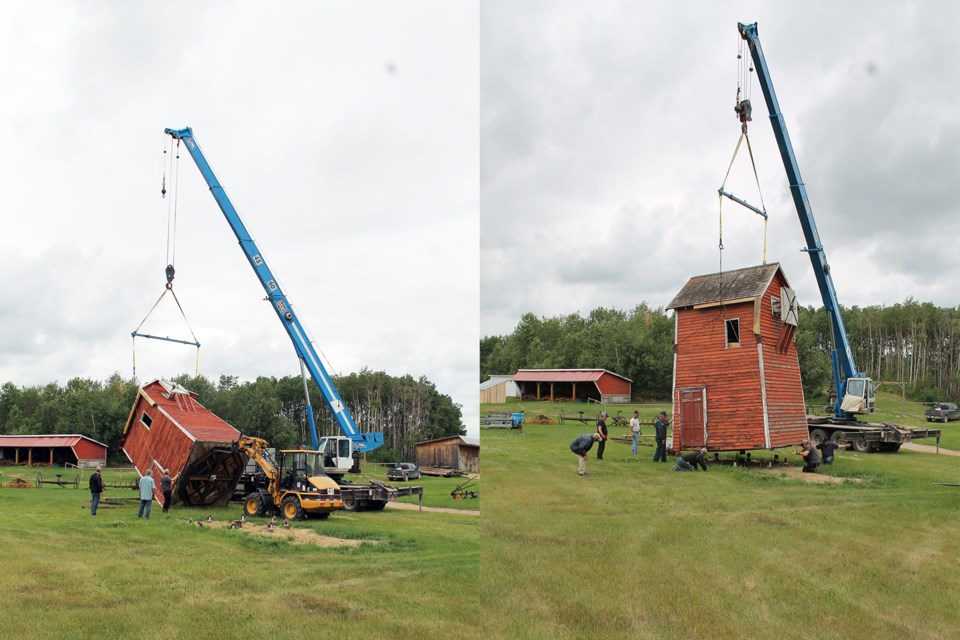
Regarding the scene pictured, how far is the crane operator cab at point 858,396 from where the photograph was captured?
35.9 ft

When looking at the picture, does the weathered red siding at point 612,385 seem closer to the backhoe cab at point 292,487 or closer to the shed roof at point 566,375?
the shed roof at point 566,375

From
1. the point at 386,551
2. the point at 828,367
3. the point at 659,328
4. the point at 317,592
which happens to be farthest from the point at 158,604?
the point at 828,367

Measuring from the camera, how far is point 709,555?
21.9 feet

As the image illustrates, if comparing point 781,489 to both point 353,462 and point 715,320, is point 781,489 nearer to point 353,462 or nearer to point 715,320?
point 715,320

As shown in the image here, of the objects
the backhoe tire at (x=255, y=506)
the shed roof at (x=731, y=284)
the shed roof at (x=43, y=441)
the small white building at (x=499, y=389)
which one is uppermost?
the shed roof at (x=731, y=284)

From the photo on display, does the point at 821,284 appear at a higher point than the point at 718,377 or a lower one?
higher

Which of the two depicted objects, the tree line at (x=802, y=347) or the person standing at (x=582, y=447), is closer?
the tree line at (x=802, y=347)

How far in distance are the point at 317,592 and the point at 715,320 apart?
22.0 feet

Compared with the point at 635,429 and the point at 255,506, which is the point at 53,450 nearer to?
the point at 255,506

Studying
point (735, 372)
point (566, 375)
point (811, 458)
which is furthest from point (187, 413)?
point (811, 458)

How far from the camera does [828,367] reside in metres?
11.4

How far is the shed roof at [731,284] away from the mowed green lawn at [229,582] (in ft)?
15.9

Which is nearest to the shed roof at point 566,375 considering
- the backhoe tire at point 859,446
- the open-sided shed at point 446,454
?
the backhoe tire at point 859,446

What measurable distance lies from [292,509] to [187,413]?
460 cm
